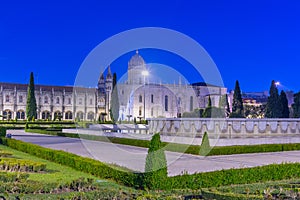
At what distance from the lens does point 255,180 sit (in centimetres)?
845

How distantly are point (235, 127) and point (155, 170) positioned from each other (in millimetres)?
12245

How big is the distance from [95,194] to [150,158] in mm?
1373

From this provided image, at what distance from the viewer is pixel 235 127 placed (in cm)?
1869

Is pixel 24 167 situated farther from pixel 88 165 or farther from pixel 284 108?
pixel 284 108

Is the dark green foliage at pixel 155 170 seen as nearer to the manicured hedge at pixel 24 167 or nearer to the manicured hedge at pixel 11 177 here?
the manicured hedge at pixel 11 177

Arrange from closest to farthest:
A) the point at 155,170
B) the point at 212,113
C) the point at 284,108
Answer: the point at 155,170
the point at 212,113
the point at 284,108

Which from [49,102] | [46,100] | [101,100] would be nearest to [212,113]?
[49,102]

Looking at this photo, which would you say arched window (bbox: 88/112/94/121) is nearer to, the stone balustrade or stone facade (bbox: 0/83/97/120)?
stone facade (bbox: 0/83/97/120)

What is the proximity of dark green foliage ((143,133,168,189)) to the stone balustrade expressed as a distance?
10.8 metres

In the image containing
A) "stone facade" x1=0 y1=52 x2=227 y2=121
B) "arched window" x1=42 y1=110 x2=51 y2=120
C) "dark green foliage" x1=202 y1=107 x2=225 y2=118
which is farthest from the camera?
"arched window" x1=42 y1=110 x2=51 y2=120

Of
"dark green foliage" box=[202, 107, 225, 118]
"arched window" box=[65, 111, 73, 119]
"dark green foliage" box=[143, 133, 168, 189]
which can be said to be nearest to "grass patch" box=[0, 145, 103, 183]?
"dark green foliage" box=[143, 133, 168, 189]

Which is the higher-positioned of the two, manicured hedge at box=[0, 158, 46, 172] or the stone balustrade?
the stone balustrade

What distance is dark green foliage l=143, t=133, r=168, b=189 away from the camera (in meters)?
7.17

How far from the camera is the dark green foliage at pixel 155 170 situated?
7166 millimetres
